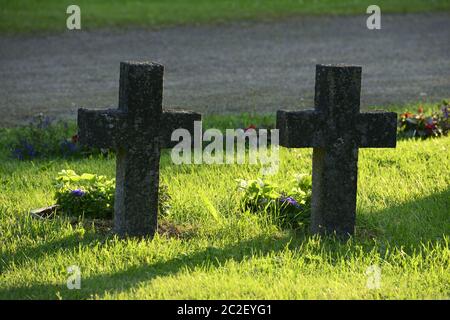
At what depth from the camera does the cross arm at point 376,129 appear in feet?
21.4

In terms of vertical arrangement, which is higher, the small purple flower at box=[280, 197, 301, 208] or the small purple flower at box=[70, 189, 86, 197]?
the small purple flower at box=[70, 189, 86, 197]

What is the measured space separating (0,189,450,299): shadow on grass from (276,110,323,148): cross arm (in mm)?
643

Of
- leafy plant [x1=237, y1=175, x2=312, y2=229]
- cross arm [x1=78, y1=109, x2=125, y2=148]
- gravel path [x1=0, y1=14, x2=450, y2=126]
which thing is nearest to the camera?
cross arm [x1=78, y1=109, x2=125, y2=148]

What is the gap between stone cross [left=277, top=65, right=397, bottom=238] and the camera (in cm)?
640

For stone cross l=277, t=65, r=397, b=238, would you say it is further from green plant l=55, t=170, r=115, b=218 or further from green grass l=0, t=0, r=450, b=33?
green grass l=0, t=0, r=450, b=33

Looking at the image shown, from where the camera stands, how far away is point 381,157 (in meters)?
8.45

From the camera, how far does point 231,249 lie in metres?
6.28

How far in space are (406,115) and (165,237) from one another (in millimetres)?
4131

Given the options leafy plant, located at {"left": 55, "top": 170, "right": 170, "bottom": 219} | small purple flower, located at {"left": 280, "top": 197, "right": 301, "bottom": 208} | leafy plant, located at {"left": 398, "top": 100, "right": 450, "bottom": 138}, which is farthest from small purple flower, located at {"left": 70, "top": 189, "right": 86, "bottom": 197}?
leafy plant, located at {"left": 398, "top": 100, "right": 450, "bottom": 138}

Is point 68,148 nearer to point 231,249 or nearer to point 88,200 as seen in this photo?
point 88,200

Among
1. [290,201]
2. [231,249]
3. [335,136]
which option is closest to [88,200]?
[231,249]

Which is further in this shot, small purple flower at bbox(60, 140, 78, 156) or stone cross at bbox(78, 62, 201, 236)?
small purple flower at bbox(60, 140, 78, 156)
